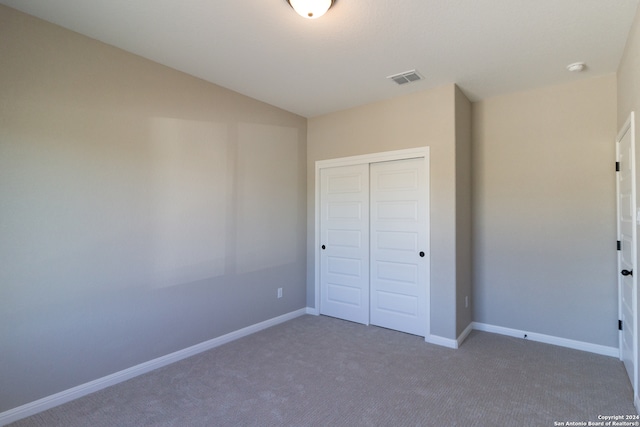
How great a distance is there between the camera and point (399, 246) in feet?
12.8

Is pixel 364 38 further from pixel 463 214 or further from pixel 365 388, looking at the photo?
pixel 365 388

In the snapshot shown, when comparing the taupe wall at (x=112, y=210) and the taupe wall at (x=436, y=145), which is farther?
the taupe wall at (x=436, y=145)

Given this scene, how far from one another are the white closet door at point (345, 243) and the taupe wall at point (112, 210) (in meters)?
0.94

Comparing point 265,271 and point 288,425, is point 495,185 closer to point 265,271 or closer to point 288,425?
point 265,271

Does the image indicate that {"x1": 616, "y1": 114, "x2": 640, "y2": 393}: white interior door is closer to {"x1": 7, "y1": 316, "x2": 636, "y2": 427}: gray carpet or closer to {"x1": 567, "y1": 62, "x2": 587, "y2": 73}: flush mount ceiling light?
{"x1": 7, "y1": 316, "x2": 636, "y2": 427}: gray carpet

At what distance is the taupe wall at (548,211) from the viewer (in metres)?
3.26

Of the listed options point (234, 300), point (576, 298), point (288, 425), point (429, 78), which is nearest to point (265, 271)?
point (234, 300)

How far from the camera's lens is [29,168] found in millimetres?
2311

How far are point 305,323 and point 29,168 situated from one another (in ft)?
10.5

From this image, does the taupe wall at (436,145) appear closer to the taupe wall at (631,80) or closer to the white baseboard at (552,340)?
the white baseboard at (552,340)

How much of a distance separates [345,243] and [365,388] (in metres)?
2.02

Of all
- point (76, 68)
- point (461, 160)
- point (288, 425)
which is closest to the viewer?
point (288, 425)

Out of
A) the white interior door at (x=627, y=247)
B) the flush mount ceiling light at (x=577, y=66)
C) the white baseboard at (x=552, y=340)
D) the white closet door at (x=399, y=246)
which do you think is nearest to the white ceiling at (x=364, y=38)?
the flush mount ceiling light at (x=577, y=66)

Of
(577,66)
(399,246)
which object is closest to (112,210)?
(399,246)
